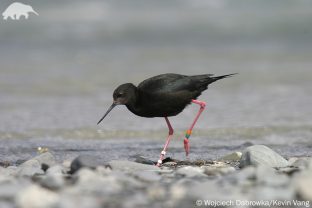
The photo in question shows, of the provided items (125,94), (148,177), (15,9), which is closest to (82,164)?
(148,177)

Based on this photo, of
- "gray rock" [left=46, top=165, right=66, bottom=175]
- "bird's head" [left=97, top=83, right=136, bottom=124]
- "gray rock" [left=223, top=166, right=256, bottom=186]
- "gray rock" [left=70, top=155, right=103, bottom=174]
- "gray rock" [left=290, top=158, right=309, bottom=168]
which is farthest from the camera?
"bird's head" [left=97, top=83, right=136, bottom=124]

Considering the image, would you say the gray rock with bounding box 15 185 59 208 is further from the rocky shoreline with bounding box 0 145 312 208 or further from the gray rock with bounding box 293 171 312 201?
the gray rock with bounding box 293 171 312 201

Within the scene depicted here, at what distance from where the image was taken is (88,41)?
21719 millimetres

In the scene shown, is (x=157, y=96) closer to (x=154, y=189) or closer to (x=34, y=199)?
(x=154, y=189)

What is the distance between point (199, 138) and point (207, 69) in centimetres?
663

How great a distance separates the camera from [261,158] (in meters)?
6.42

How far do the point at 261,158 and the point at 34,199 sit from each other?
285 centimetres

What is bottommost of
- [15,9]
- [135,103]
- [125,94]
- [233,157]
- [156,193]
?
[233,157]

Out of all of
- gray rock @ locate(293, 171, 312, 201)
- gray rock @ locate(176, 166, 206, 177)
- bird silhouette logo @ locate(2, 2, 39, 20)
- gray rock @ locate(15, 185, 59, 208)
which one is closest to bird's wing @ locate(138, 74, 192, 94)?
gray rock @ locate(176, 166, 206, 177)

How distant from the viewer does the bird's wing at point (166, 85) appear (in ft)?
25.4

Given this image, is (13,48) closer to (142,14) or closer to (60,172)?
(142,14)

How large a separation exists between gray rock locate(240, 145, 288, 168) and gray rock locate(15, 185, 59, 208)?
265cm

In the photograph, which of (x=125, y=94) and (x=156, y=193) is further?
(x=125, y=94)

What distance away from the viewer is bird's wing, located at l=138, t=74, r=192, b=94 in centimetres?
775
